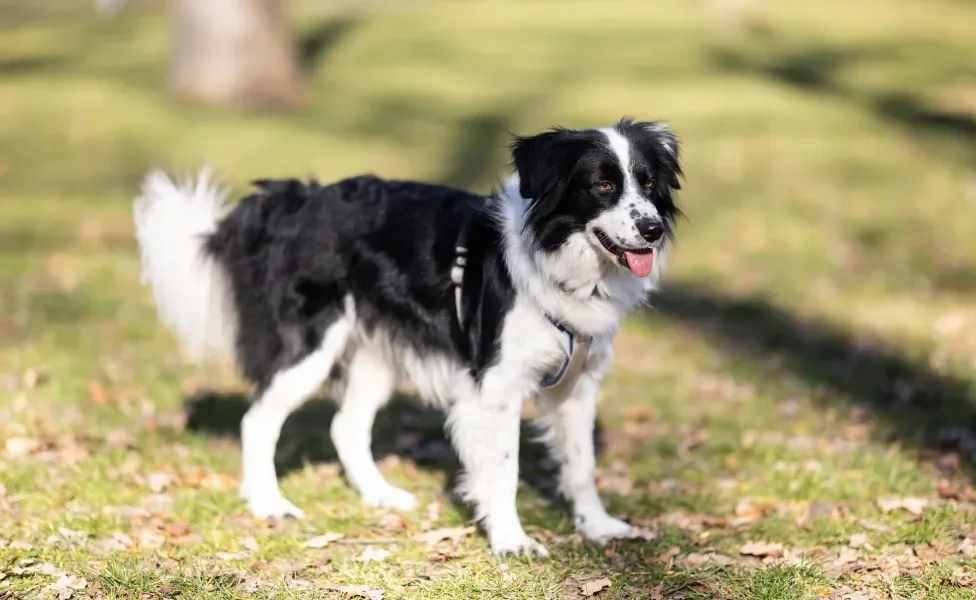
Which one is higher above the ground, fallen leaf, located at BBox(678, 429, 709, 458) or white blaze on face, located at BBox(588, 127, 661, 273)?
white blaze on face, located at BBox(588, 127, 661, 273)

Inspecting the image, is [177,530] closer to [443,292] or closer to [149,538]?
[149,538]

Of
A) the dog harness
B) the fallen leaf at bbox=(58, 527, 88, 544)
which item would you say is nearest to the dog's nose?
the dog harness

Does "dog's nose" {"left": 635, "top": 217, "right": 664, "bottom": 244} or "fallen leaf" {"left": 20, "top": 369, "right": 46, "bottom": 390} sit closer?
"dog's nose" {"left": 635, "top": 217, "right": 664, "bottom": 244}

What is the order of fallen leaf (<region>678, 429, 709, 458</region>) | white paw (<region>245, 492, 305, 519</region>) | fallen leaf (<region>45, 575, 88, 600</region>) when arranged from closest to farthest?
fallen leaf (<region>45, 575, 88, 600</region>), white paw (<region>245, 492, 305, 519</region>), fallen leaf (<region>678, 429, 709, 458</region>)

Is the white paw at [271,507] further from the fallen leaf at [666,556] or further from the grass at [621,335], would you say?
the fallen leaf at [666,556]

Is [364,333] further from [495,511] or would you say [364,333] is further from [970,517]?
[970,517]

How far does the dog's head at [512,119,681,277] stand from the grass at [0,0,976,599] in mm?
1556

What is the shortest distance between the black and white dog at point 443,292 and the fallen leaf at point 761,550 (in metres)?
0.71

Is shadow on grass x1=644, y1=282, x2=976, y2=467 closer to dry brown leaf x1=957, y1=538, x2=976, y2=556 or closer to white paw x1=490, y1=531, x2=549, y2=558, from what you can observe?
dry brown leaf x1=957, y1=538, x2=976, y2=556

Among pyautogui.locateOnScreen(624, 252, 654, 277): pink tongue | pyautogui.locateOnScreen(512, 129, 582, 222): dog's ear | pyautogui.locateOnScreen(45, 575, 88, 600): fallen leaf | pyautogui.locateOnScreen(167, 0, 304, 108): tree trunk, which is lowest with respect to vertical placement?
pyautogui.locateOnScreen(45, 575, 88, 600): fallen leaf

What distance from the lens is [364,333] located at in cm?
624

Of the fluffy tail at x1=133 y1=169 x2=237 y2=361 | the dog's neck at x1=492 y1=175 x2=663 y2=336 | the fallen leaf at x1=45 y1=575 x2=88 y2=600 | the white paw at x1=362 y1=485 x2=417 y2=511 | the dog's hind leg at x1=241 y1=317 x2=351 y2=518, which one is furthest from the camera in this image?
the fluffy tail at x1=133 y1=169 x2=237 y2=361

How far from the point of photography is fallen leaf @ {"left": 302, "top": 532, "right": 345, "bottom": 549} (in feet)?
18.1

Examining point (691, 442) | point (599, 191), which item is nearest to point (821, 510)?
point (691, 442)
